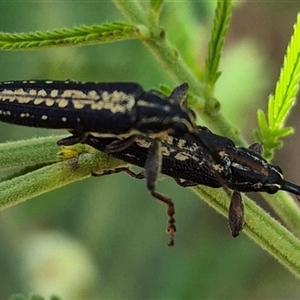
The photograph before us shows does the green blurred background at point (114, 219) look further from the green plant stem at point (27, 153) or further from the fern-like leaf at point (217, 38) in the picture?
the green plant stem at point (27, 153)

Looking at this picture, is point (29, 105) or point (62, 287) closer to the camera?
point (29, 105)

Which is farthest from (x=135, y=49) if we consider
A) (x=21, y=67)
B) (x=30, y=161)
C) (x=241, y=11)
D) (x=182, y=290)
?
(x=241, y=11)

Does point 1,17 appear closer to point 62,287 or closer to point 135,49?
point 135,49

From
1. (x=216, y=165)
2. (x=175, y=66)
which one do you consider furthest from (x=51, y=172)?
(x=216, y=165)

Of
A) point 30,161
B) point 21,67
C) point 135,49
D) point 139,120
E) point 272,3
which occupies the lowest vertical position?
point 30,161

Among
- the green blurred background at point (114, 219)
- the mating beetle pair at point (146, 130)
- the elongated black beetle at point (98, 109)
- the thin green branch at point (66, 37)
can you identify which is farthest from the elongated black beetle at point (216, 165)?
the green blurred background at point (114, 219)
